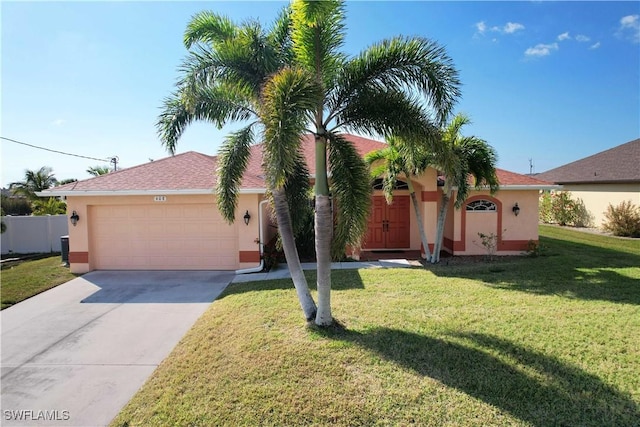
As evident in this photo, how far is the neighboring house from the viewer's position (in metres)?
20.3

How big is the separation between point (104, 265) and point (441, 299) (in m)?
11.4

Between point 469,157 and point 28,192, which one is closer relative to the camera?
point 469,157

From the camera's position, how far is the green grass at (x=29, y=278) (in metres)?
9.84

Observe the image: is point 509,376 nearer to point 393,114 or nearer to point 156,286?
point 393,114

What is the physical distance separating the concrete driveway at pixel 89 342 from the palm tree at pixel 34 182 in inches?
716

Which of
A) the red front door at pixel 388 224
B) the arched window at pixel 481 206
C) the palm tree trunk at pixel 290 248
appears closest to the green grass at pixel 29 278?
the palm tree trunk at pixel 290 248

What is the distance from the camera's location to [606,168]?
76.0 feet

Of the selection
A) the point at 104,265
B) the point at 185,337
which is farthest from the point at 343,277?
the point at 104,265

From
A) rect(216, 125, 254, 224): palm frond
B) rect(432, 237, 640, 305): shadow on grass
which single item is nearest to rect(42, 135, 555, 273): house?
rect(432, 237, 640, 305): shadow on grass

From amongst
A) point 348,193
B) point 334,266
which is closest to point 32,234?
point 334,266

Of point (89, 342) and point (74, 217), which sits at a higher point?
point (74, 217)

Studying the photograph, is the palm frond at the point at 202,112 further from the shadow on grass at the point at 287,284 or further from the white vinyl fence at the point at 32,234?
the white vinyl fence at the point at 32,234

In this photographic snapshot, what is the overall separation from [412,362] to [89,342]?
5.90 m

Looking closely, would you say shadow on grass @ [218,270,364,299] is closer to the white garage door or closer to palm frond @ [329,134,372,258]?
the white garage door
